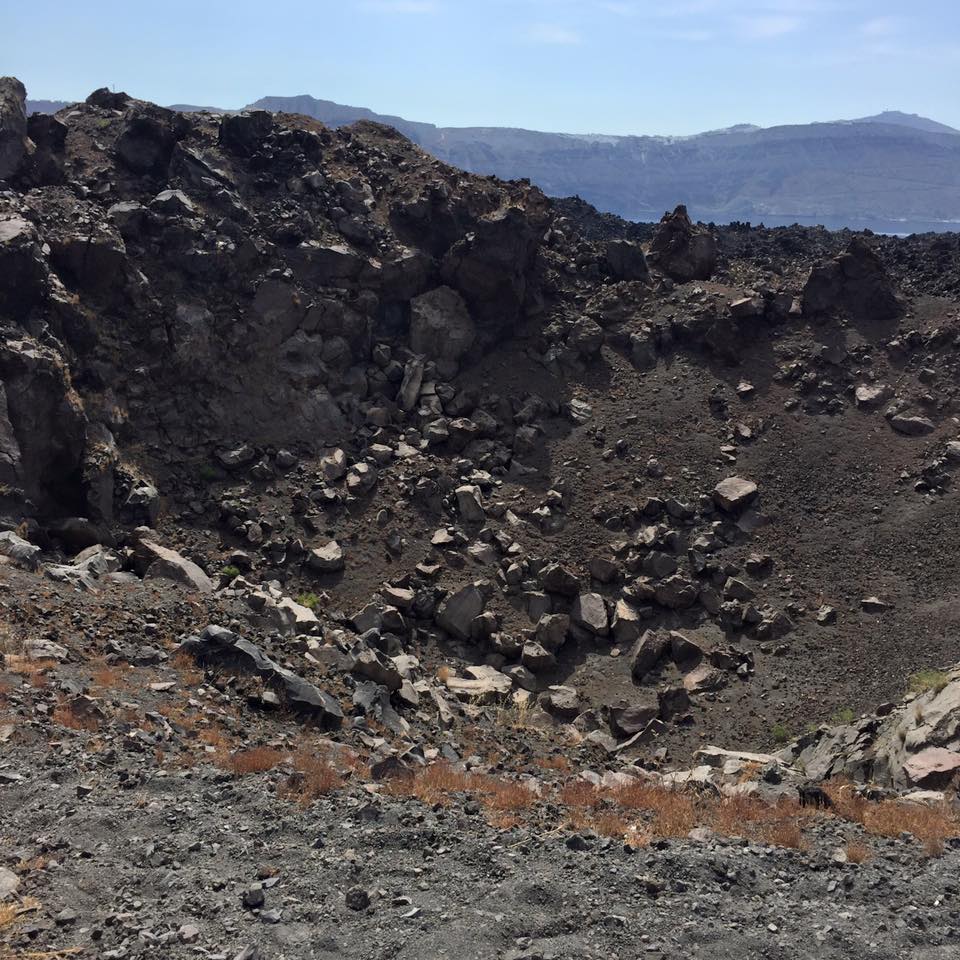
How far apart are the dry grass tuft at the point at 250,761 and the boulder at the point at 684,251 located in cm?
2679

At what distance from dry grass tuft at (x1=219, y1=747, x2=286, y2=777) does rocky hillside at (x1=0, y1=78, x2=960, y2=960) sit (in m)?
0.19

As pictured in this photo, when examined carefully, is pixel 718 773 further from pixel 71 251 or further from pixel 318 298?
pixel 71 251

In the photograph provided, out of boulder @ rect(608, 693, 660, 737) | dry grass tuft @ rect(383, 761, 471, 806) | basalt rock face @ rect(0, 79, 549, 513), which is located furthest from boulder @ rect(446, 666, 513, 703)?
basalt rock face @ rect(0, 79, 549, 513)

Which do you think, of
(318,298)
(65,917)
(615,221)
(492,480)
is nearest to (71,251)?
(318,298)

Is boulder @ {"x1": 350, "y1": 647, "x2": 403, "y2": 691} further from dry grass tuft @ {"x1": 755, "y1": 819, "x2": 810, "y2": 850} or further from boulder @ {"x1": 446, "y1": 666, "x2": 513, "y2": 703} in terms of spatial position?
dry grass tuft @ {"x1": 755, "y1": 819, "x2": 810, "y2": 850}

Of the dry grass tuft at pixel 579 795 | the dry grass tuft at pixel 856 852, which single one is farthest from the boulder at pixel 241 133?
the dry grass tuft at pixel 856 852

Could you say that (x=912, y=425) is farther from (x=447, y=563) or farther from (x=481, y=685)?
(x=481, y=685)

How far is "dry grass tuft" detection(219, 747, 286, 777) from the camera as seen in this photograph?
1248 centimetres

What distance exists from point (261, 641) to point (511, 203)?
74.4 ft

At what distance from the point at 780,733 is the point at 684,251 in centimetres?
2077

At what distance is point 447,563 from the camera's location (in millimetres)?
25344

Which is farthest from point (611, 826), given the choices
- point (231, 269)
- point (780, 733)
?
point (231, 269)

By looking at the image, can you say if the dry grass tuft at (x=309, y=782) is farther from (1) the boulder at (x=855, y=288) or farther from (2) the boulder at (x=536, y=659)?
(1) the boulder at (x=855, y=288)

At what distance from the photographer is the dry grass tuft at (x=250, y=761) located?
1248 cm
